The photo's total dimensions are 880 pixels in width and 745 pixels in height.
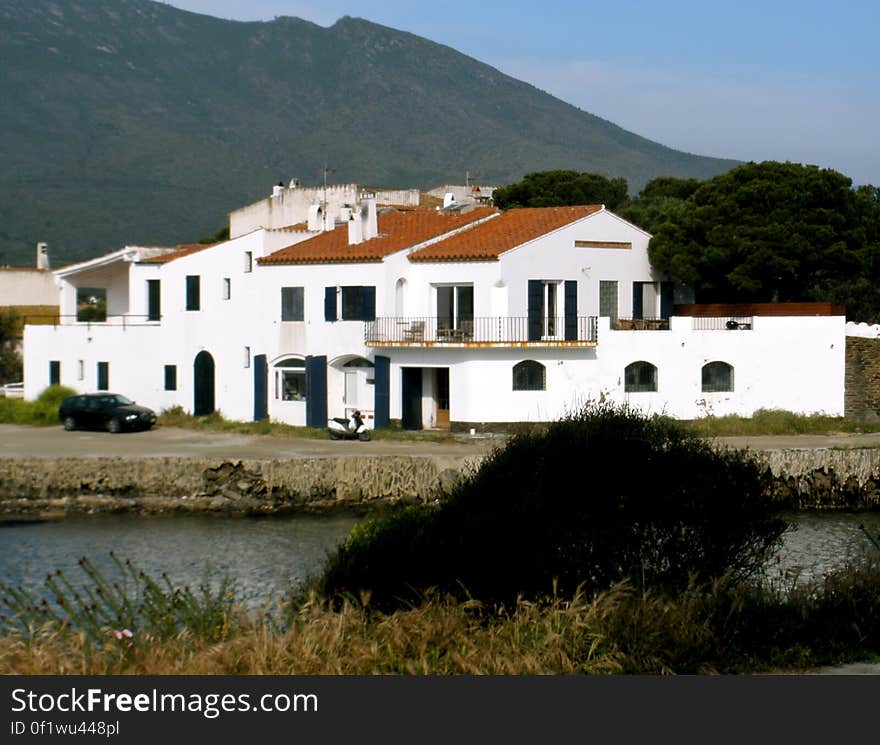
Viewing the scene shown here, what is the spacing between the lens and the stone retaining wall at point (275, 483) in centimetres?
3359

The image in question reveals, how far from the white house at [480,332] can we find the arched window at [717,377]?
0.05 m

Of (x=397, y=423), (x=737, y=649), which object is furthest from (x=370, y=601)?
(x=397, y=423)

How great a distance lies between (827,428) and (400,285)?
1221 centimetres

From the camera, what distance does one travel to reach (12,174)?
157000 millimetres

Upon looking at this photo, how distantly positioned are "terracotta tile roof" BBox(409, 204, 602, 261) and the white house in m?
0.08

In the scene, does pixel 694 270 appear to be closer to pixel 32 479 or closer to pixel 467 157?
pixel 32 479

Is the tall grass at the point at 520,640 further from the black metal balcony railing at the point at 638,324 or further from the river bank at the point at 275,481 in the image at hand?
the black metal balcony railing at the point at 638,324

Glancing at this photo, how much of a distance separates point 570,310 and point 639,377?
264 centimetres

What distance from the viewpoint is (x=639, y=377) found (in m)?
41.2

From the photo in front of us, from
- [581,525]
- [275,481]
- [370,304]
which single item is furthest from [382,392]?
[581,525]

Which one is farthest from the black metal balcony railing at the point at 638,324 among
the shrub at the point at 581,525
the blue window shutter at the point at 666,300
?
the shrub at the point at 581,525

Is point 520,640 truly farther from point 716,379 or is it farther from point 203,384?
point 203,384

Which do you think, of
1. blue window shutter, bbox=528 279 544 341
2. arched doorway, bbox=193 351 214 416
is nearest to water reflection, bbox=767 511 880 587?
blue window shutter, bbox=528 279 544 341

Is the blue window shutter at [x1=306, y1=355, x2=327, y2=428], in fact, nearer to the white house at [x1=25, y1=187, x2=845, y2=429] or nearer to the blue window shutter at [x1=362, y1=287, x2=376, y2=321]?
the white house at [x1=25, y1=187, x2=845, y2=429]
